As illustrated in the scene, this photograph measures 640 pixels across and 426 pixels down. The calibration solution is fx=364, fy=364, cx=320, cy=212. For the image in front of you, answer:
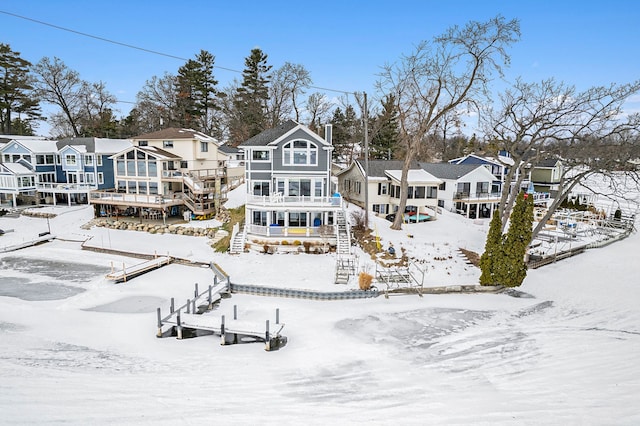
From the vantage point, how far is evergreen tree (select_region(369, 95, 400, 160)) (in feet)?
138

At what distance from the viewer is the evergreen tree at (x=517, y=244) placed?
1809 centimetres

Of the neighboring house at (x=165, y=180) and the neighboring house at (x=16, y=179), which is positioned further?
the neighboring house at (x=16, y=179)

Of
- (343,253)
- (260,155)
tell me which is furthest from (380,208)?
(260,155)

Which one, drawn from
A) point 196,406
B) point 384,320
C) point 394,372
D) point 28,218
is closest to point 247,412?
point 196,406

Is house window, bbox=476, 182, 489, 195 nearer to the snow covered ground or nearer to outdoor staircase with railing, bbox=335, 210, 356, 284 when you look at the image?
the snow covered ground

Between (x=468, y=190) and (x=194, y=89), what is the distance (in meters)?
39.1

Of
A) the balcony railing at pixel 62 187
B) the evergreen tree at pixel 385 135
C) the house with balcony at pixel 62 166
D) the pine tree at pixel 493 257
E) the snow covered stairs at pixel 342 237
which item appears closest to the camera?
the pine tree at pixel 493 257

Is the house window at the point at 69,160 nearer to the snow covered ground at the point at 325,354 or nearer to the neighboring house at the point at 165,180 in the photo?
the neighboring house at the point at 165,180

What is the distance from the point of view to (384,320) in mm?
14844

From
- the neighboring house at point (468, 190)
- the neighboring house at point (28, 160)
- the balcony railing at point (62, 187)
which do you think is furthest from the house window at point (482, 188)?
the neighboring house at point (28, 160)

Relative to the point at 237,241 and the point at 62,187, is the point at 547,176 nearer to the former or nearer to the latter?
the point at 237,241

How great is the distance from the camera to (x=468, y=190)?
35.3 meters

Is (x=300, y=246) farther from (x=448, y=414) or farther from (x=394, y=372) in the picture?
(x=448, y=414)

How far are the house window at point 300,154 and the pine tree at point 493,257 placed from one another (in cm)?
1225
